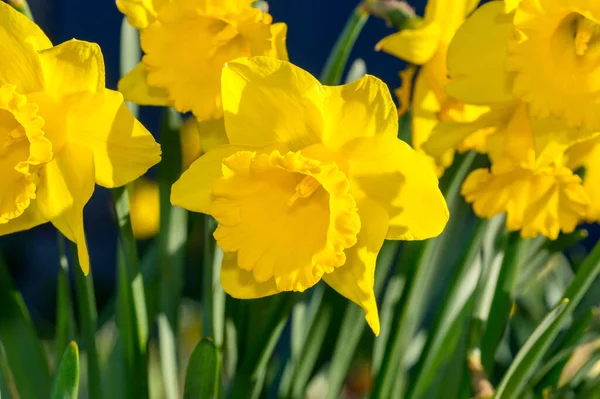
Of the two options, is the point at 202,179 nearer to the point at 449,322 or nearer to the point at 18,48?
the point at 18,48

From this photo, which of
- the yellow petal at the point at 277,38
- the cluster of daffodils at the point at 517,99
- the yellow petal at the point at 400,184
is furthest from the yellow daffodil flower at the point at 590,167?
the yellow petal at the point at 277,38

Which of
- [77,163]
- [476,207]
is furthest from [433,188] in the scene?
[77,163]

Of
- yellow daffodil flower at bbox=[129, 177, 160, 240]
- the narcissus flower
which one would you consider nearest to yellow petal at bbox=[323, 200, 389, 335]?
the narcissus flower

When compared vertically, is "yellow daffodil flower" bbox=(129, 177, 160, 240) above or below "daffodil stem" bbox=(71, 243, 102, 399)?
below

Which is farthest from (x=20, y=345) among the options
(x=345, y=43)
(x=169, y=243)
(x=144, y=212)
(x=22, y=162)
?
(x=144, y=212)

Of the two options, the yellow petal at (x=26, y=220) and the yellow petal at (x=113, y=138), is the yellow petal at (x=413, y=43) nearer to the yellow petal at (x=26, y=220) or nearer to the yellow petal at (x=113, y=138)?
the yellow petal at (x=113, y=138)

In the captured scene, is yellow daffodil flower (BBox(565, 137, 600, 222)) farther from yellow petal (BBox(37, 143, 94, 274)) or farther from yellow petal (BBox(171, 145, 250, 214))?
yellow petal (BBox(37, 143, 94, 274))
